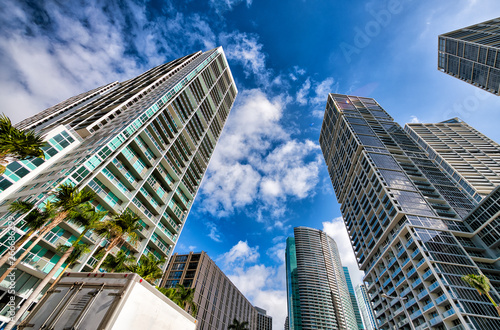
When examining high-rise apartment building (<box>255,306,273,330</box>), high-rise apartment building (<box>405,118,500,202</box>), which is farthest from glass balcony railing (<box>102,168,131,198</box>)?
high-rise apartment building (<box>255,306,273,330</box>)

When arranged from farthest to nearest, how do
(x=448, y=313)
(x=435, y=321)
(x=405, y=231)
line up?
(x=405, y=231)
(x=435, y=321)
(x=448, y=313)

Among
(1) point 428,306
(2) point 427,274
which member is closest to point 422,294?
(1) point 428,306

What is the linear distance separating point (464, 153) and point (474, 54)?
43.1 metres

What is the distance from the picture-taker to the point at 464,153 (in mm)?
97500

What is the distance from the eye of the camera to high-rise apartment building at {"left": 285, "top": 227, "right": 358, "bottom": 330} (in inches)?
5177

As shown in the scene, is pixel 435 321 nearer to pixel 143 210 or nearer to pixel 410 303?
pixel 410 303

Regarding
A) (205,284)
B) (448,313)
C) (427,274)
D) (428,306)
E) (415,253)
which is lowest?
(448,313)

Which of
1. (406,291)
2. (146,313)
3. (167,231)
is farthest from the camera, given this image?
(406,291)

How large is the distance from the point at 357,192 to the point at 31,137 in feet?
257

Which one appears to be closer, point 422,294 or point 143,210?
point 143,210

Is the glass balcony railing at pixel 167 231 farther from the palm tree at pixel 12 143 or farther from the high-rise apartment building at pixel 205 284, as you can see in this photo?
the high-rise apartment building at pixel 205 284

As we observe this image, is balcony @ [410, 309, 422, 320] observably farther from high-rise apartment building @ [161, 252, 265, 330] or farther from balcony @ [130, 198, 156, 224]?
high-rise apartment building @ [161, 252, 265, 330]

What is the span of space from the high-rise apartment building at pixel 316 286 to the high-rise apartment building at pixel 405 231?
3242 inches

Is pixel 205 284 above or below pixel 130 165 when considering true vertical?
below
